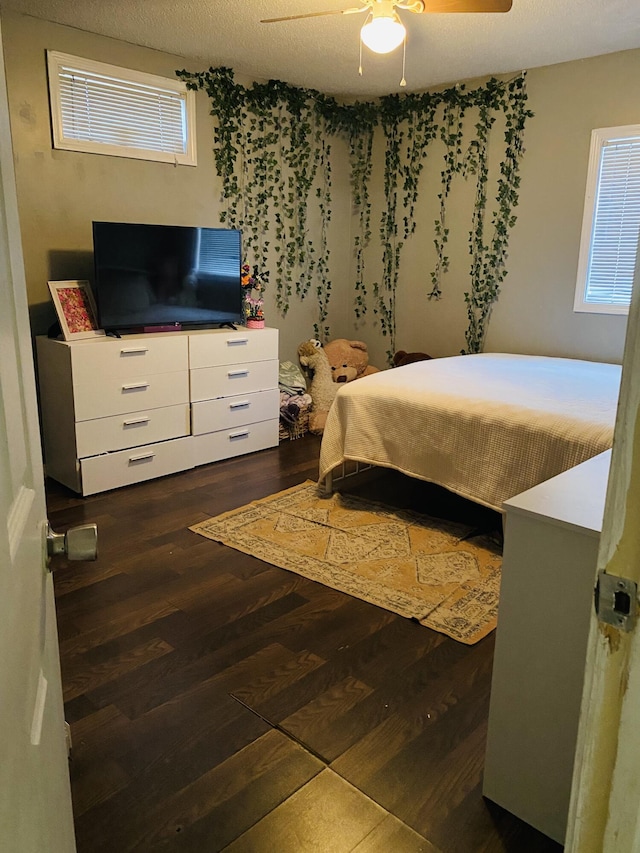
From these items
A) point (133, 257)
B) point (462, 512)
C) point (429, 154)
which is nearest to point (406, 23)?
point (429, 154)

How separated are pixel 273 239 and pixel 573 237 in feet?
6.96

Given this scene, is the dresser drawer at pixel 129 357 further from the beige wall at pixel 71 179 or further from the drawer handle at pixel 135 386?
the beige wall at pixel 71 179

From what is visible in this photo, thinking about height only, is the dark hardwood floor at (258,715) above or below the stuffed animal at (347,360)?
below

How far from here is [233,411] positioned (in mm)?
4195

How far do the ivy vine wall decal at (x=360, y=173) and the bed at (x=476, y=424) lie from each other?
148 centimetres

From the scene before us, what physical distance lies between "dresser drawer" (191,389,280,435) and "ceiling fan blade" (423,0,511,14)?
2.36 m

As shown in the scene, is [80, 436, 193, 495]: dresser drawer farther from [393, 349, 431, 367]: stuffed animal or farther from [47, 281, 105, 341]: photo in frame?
[393, 349, 431, 367]: stuffed animal

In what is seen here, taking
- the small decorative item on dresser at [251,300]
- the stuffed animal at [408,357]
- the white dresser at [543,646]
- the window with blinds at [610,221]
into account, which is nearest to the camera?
the white dresser at [543,646]

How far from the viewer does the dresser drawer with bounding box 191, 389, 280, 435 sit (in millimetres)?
4023

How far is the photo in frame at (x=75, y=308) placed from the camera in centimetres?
355

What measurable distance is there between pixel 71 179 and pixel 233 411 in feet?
5.38

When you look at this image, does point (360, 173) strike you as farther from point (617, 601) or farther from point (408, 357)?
point (617, 601)

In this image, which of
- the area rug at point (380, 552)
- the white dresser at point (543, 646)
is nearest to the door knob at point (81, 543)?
the white dresser at point (543, 646)

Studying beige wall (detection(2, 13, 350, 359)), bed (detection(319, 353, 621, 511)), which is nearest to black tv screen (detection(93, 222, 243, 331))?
beige wall (detection(2, 13, 350, 359))
